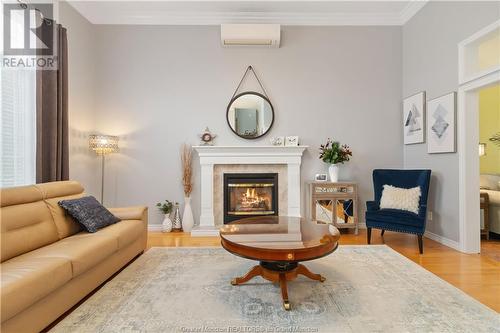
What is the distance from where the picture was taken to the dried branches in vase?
4.09 metres

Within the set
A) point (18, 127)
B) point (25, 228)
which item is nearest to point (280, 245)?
point (25, 228)

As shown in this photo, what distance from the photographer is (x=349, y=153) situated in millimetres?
4012

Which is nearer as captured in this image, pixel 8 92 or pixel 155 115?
pixel 8 92

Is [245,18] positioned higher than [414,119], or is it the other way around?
[245,18]

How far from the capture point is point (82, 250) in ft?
6.43

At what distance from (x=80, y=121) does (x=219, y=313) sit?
138 inches

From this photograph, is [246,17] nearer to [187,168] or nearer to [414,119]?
[187,168]

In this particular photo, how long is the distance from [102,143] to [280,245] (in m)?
3.20

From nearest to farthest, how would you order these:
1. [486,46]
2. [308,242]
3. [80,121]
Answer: [308,242] → [486,46] → [80,121]

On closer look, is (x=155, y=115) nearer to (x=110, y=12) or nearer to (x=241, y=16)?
(x=110, y=12)

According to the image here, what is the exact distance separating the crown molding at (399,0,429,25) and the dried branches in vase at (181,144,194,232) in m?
4.06

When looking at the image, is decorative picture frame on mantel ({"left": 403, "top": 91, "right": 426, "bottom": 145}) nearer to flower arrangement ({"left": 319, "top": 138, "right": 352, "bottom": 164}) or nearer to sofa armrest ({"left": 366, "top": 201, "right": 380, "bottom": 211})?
flower arrangement ({"left": 319, "top": 138, "right": 352, "bottom": 164})

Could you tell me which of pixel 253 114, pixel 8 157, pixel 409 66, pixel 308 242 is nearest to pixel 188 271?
pixel 308 242

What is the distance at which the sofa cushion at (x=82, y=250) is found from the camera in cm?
186
